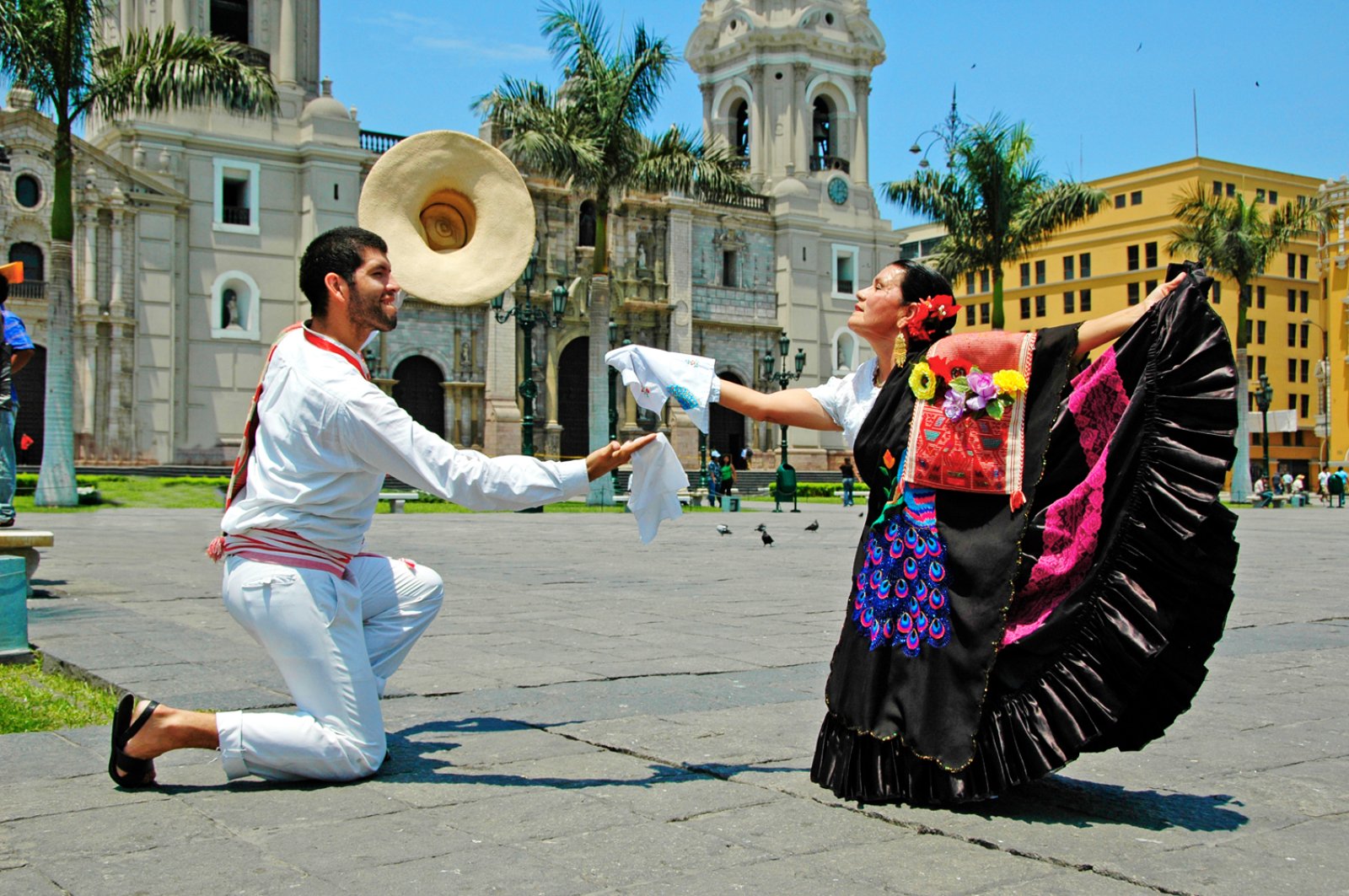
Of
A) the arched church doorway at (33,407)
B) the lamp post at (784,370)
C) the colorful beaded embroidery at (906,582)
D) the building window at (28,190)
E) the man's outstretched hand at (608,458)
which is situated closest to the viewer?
the colorful beaded embroidery at (906,582)

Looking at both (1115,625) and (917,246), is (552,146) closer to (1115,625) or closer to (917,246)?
(1115,625)

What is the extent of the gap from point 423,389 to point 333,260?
3473 cm

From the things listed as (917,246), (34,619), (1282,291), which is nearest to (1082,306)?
(1282,291)

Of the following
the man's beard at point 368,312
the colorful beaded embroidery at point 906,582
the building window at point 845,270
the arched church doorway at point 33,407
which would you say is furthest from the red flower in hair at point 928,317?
the building window at point 845,270

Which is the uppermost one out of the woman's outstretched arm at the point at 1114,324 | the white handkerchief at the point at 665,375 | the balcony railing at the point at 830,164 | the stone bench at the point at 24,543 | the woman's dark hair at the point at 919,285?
the balcony railing at the point at 830,164

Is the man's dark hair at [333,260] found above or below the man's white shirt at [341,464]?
above

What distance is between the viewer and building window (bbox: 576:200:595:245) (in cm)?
4153

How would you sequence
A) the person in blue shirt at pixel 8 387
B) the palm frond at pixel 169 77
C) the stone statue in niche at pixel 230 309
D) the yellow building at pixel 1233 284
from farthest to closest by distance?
the yellow building at pixel 1233 284 → the stone statue in niche at pixel 230 309 → the palm frond at pixel 169 77 → the person in blue shirt at pixel 8 387

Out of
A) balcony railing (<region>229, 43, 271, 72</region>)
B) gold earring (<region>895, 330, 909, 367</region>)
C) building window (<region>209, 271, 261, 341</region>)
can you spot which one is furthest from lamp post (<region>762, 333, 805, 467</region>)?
gold earring (<region>895, 330, 909, 367</region>)

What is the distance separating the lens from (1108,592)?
3.32 meters

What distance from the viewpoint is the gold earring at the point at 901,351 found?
3768mm

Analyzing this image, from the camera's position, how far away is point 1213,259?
34.9m

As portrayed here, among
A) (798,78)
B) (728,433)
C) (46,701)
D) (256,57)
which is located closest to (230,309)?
(256,57)

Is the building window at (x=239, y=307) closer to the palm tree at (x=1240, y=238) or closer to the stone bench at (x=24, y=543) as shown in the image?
the palm tree at (x=1240, y=238)
